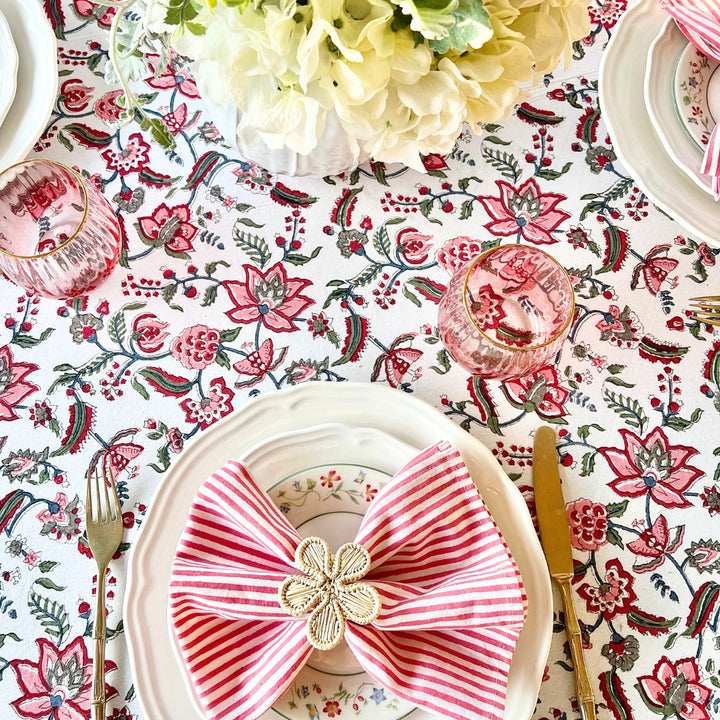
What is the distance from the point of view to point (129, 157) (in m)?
0.77

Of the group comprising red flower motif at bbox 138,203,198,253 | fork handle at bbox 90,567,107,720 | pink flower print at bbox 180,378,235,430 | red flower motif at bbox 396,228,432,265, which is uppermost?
red flower motif at bbox 396,228,432,265

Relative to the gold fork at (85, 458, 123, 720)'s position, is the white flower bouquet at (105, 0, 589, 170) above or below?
above

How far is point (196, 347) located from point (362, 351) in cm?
17

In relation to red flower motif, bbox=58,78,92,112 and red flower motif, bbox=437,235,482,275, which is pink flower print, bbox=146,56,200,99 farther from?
red flower motif, bbox=437,235,482,275

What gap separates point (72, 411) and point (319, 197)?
1.15ft

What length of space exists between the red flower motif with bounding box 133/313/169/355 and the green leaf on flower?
0.43 meters

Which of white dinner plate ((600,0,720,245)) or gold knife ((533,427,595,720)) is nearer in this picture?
gold knife ((533,427,595,720))

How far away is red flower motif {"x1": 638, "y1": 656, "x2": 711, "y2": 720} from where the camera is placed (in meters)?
0.63

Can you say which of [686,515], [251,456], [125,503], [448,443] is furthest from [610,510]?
[125,503]

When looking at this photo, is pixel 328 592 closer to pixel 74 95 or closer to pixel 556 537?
pixel 556 537

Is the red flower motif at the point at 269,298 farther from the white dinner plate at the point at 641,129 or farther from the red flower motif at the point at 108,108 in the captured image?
the white dinner plate at the point at 641,129

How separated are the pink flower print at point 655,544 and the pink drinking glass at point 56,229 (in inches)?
23.9

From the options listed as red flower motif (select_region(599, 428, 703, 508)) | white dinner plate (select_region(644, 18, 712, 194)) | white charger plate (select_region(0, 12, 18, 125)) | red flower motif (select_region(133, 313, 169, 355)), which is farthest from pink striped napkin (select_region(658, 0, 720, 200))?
white charger plate (select_region(0, 12, 18, 125))

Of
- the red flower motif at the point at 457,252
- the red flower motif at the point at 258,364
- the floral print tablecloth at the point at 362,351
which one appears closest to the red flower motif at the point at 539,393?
the floral print tablecloth at the point at 362,351
